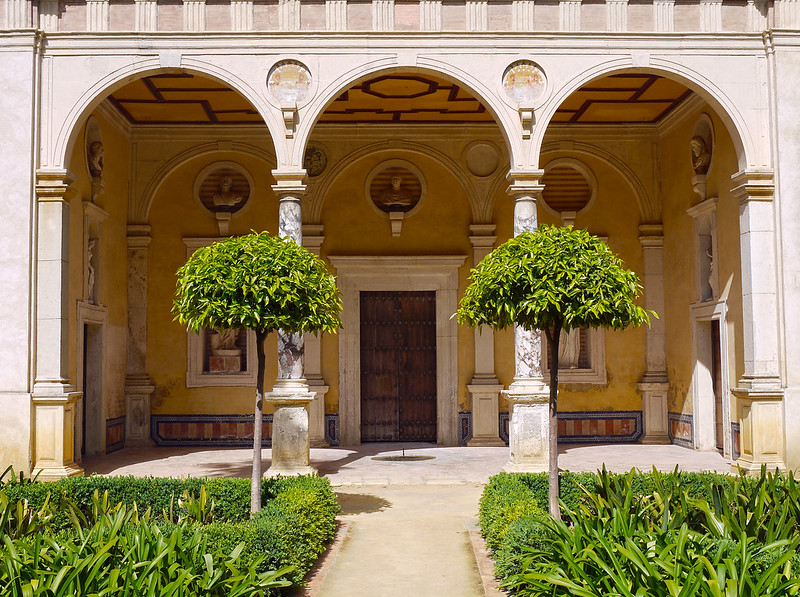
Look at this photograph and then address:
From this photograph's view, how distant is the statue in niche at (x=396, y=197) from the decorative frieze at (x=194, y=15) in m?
5.00

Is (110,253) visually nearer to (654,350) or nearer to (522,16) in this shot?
(522,16)

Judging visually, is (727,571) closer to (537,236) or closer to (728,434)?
(537,236)

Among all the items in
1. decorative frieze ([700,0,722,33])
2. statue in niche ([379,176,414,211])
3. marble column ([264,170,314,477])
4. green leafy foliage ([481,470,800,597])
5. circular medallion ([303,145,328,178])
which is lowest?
green leafy foliage ([481,470,800,597])

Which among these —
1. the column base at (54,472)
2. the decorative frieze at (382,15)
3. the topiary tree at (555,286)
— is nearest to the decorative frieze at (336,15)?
the decorative frieze at (382,15)

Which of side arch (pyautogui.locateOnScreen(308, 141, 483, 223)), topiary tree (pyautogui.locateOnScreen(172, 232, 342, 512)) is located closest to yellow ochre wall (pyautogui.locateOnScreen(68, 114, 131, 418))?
side arch (pyautogui.locateOnScreen(308, 141, 483, 223))

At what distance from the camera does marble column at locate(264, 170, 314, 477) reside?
1027 cm

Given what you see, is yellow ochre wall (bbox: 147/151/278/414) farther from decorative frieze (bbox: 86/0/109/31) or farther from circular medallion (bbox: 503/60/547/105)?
circular medallion (bbox: 503/60/547/105)

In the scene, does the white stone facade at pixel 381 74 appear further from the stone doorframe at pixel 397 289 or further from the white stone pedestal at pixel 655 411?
the stone doorframe at pixel 397 289

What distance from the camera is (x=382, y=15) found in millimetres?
10703

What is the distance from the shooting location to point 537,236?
701 cm

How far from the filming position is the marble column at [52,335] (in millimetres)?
10078

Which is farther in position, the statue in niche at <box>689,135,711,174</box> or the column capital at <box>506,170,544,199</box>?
the statue in niche at <box>689,135,711,174</box>

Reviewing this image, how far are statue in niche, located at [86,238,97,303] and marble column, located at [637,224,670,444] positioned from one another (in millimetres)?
9068

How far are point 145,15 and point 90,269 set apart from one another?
4.09 meters
